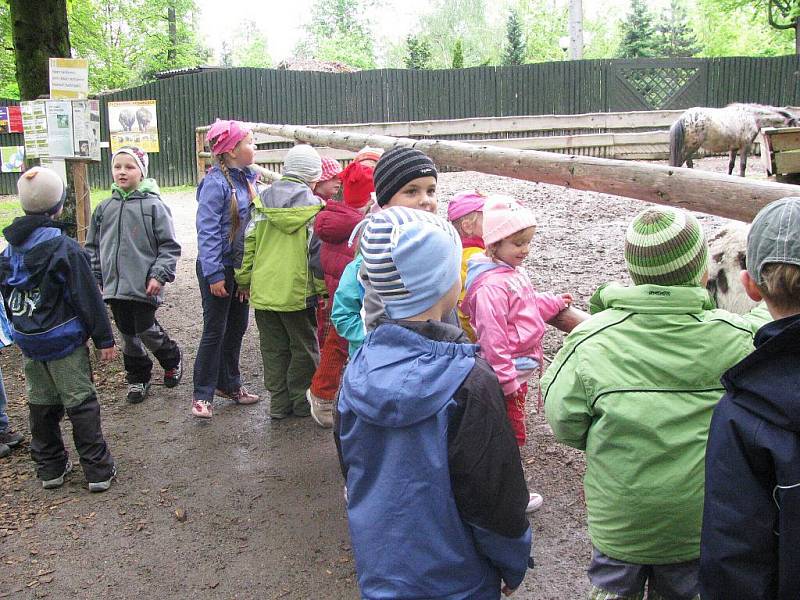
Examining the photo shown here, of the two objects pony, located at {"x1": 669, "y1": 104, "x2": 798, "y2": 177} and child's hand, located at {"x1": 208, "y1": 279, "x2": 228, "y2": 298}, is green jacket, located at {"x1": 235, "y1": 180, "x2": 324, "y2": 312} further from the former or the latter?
pony, located at {"x1": 669, "y1": 104, "x2": 798, "y2": 177}

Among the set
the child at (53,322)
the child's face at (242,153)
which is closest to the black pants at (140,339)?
the child at (53,322)

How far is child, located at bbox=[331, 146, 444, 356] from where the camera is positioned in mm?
3480

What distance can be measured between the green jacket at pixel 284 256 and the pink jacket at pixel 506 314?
5.27ft

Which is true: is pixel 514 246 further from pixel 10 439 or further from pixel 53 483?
pixel 10 439

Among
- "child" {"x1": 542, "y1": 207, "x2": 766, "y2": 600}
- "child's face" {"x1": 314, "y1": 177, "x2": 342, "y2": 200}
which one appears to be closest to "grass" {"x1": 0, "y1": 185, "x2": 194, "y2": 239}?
"child's face" {"x1": 314, "y1": 177, "x2": 342, "y2": 200}

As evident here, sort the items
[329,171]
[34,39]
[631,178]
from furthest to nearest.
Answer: [34,39], [329,171], [631,178]

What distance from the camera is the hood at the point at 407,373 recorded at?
197cm

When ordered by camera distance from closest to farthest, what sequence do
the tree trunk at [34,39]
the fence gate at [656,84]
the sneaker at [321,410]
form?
the sneaker at [321,410]
the tree trunk at [34,39]
the fence gate at [656,84]

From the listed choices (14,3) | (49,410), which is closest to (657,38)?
(14,3)

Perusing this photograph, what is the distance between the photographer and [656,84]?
76.6 feet

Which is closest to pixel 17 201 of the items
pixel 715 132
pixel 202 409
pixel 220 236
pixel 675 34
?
pixel 715 132

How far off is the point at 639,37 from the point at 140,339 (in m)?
38.5

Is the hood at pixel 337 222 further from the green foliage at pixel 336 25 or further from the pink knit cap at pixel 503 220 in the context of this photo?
the green foliage at pixel 336 25

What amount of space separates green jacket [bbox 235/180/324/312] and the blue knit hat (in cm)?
272
